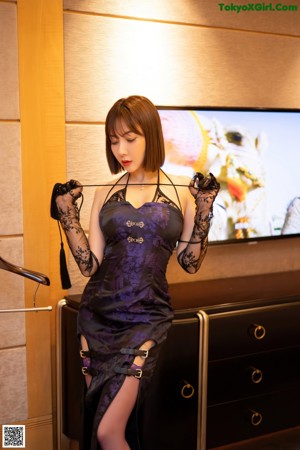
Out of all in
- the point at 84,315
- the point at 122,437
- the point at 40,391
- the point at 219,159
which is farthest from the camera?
the point at 219,159

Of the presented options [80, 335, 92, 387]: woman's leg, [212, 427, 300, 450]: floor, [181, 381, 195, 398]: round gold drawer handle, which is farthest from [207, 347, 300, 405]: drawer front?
[80, 335, 92, 387]: woman's leg

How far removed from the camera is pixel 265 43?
10.5 ft

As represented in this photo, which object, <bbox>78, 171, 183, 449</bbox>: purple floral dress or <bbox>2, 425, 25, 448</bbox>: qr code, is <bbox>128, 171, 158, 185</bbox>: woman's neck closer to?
<bbox>78, 171, 183, 449</bbox>: purple floral dress

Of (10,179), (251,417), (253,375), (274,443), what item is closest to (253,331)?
(253,375)

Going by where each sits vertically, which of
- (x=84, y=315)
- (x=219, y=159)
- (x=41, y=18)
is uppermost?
(x=41, y=18)

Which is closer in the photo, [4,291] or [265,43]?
[4,291]

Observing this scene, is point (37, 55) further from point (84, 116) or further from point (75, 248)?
point (75, 248)

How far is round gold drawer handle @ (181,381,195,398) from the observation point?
98.6 inches

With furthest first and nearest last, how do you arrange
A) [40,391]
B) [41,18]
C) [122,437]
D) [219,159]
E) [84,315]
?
1. [219,159]
2. [40,391]
3. [41,18]
4. [84,315]
5. [122,437]

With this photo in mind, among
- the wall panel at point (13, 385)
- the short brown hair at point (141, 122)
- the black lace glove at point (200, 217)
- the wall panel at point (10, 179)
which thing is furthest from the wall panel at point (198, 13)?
the wall panel at point (13, 385)

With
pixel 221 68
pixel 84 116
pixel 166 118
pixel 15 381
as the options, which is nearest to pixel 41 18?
pixel 84 116

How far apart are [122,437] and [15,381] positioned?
0.87m

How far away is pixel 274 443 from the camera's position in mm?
3096

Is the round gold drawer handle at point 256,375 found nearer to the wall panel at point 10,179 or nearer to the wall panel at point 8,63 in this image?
the wall panel at point 10,179
